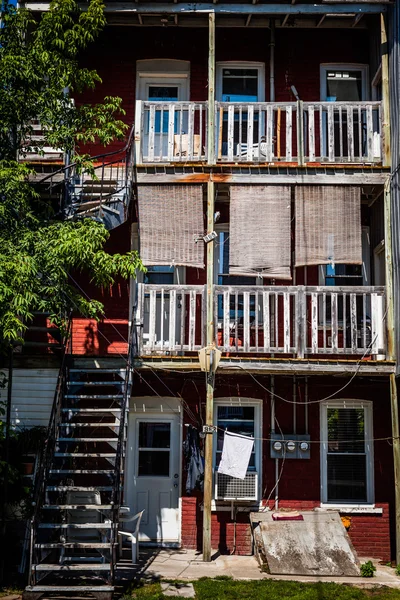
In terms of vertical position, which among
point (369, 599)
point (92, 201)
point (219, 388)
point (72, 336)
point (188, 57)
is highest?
point (188, 57)

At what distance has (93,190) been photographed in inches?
504

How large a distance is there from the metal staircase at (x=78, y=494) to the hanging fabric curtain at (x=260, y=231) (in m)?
2.60

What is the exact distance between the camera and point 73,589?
8.80m

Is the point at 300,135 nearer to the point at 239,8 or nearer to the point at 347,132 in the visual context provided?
the point at 347,132

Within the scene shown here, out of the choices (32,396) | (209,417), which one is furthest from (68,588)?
(32,396)

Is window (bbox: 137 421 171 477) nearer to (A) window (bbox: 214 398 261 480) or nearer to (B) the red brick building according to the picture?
(B) the red brick building

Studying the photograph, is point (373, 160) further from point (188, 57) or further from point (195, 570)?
point (195, 570)

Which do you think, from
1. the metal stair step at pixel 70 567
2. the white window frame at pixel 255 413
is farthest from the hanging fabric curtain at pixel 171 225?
the metal stair step at pixel 70 567

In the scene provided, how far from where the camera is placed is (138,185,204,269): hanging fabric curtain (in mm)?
11953

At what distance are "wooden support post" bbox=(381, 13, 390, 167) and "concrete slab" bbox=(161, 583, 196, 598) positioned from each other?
24.2 feet

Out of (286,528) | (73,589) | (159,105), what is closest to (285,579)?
(286,528)

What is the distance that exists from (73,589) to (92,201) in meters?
6.39

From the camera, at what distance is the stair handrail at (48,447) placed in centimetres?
924

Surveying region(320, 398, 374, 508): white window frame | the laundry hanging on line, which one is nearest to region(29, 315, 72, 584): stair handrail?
the laundry hanging on line
